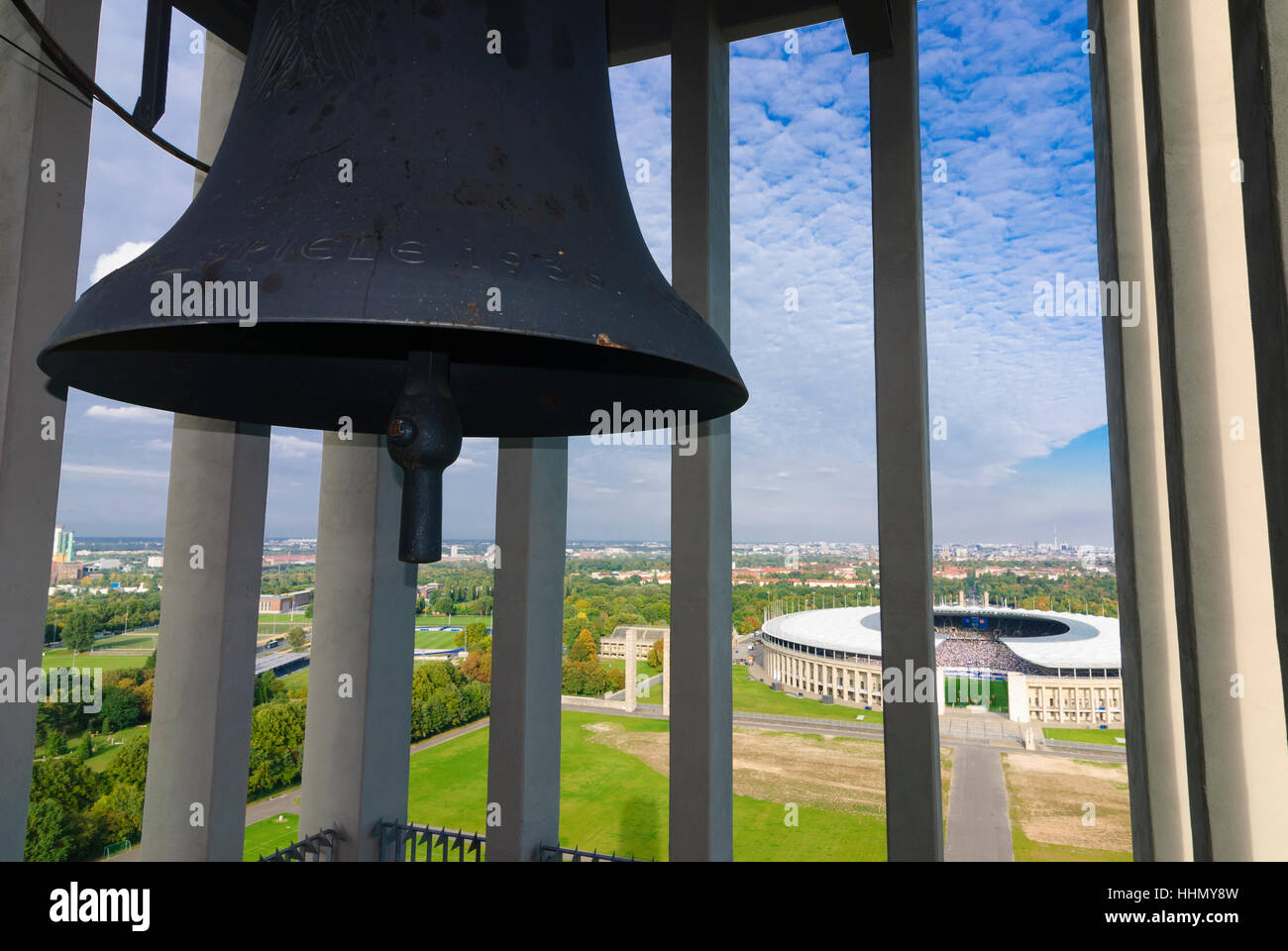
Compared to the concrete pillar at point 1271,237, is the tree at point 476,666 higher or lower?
lower

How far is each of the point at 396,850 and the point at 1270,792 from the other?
4.08m

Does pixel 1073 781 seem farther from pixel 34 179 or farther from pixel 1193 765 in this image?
pixel 34 179

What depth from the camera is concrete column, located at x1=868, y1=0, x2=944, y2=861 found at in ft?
8.44

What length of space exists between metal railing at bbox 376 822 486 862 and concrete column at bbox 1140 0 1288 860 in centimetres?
347

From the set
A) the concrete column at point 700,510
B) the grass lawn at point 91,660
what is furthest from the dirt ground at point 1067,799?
the grass lawn at point 91,660

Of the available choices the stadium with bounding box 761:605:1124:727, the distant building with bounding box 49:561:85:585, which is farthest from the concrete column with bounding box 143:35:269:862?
the stadium with bounding box 761:605:1124:727

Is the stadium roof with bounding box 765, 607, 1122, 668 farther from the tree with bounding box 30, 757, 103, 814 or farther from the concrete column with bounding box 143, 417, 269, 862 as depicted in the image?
the tree with bounding box 30, 757, 103, 814

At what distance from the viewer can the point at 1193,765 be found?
4.99 ft

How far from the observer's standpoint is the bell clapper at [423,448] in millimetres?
1181

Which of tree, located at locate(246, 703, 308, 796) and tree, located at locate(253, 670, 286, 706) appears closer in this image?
tree, located at locate(253, 670, 286, 706)

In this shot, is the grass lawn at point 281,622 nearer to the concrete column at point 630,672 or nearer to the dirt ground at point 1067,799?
the concrete column at point 630,672

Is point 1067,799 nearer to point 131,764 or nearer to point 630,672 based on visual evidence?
point 630,672

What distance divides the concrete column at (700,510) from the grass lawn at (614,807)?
1.95ft

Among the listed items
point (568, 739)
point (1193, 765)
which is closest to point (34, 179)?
point (1193, 765)
